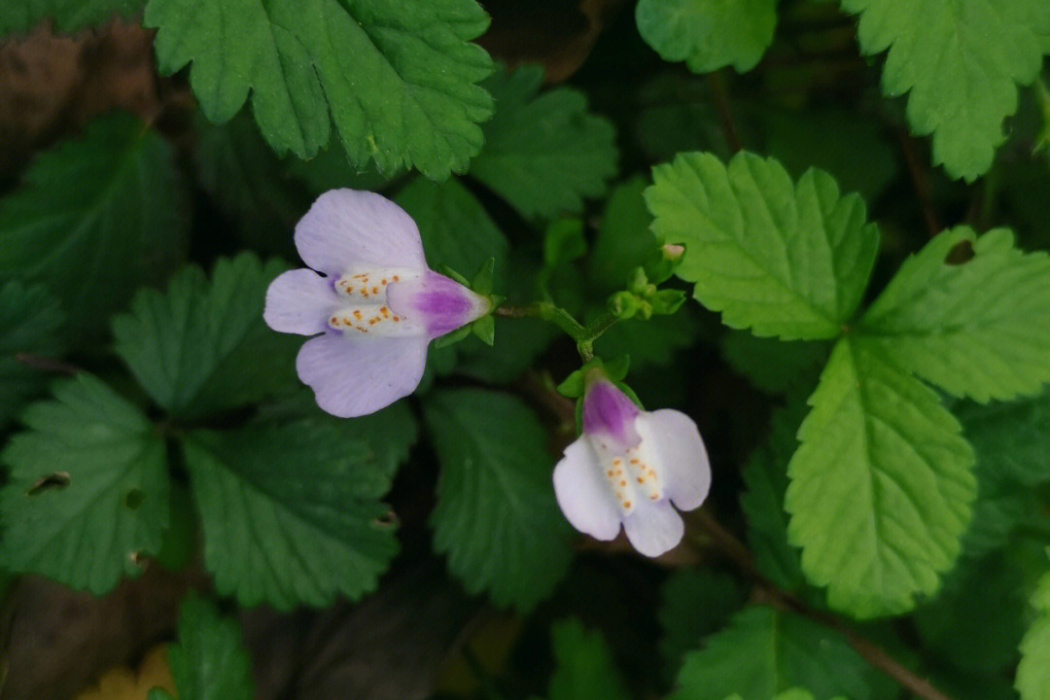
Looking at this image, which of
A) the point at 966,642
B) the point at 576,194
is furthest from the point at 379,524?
→ the point at 966,642

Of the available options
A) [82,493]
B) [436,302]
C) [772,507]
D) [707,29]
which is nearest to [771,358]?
[772,507]

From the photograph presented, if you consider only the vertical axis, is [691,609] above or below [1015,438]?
below

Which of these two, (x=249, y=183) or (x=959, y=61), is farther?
(x=249, y=183)

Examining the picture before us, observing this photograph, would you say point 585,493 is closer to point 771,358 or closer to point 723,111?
point 771,358

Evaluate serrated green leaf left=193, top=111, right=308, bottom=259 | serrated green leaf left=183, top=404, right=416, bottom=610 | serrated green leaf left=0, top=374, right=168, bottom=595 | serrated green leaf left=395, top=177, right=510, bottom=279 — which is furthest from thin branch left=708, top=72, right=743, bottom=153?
serrated green leaf left=0, top=374, right=168, bottom=595

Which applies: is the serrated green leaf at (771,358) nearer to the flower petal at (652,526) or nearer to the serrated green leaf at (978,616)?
the serrated green leaf at (978,616)

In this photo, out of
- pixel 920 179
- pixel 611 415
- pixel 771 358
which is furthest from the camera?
pixel 920 179

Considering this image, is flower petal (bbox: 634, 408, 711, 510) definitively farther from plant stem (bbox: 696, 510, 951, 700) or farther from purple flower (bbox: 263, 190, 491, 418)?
plant stem (bbox: 696, 510, 951, 700)

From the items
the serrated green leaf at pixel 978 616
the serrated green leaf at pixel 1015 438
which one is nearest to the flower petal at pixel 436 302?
the serrated green leaf at pixel 1015 438
